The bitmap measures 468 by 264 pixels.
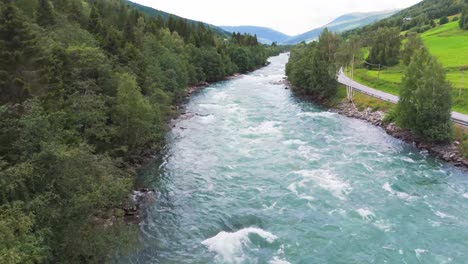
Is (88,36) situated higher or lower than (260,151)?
higher

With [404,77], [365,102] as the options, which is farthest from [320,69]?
[404,77]

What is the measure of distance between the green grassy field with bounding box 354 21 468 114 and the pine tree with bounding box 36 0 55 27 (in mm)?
52445

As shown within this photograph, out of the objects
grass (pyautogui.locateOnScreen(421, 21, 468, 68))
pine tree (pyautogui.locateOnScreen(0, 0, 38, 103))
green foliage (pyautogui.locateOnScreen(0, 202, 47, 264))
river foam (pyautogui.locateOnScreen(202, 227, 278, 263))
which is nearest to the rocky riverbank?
grass (pyautogui.locateOnScreen(421, 21, 468, 68))

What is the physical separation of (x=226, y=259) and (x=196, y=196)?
878cm

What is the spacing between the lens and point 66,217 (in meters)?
16.9

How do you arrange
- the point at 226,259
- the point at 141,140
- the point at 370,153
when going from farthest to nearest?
the point at 370,153, the point at 141,140, the point at 226,259

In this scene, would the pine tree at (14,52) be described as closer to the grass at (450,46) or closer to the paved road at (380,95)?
the paved road at (380,95)

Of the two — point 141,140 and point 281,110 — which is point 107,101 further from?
point 281,110

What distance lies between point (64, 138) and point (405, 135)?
3721 centimetres

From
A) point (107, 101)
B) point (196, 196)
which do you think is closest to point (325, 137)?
point (196, 196)

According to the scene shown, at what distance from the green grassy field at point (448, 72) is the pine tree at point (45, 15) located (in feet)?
172

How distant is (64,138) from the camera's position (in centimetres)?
2169

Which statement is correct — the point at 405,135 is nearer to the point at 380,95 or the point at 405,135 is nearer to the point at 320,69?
the point at 380,95

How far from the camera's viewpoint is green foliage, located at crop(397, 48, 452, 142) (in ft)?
123
